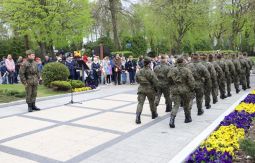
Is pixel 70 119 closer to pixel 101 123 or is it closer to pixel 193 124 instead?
pixel 101 123

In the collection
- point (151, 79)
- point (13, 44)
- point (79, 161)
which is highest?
point (13, 44)

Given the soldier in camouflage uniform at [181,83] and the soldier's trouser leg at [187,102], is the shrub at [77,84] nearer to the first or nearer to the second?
the soldier in camouflage uniform at [181,83]

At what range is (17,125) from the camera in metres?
10.9

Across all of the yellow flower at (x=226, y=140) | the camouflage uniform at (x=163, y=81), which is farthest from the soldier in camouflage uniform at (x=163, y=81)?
the yellow flower at (x=226, y=140)

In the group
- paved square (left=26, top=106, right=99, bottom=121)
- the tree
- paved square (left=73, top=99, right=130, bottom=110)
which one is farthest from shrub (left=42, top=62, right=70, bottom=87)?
the tree

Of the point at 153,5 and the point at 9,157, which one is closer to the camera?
the point at 9,157

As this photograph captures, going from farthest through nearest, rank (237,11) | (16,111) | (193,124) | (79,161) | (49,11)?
1. (237,11)
2. (49,11)
3. (16,111)
4. (193,124)
5. (79,161)

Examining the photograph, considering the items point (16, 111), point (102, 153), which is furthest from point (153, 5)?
point (102, 153)

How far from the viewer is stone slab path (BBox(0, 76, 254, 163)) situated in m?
7.71

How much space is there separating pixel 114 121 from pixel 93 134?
166 centimetres

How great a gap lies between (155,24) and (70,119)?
25.8m

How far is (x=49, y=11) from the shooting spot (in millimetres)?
29766

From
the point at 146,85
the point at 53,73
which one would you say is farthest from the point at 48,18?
the point at 146,85

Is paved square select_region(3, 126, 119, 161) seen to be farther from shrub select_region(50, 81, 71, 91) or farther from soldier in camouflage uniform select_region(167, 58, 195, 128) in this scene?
shrub select_region(50, 81, 71, 91)
